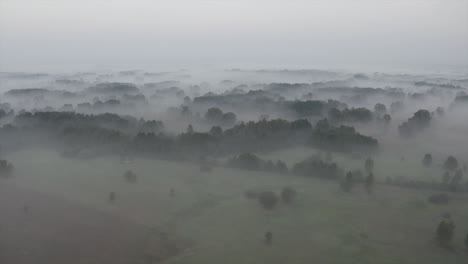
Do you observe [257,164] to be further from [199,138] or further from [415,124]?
[415,124]

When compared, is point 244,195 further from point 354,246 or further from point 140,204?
point 354,246

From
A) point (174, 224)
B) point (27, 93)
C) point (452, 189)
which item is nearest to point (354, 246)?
Answer: point (174, 224)

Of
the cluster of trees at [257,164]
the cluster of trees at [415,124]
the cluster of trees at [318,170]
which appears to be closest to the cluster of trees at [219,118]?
the cluster of trees at [257,164]

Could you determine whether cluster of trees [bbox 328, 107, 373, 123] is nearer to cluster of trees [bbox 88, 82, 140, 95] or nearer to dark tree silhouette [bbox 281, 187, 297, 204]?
dark tree silhouette [bbox 281, 187, 297, 204]

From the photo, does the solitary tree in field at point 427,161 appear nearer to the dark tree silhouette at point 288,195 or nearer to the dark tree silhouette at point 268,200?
the dark tree silhouette at point 288,195

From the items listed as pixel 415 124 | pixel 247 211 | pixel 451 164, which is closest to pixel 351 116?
pixel 415 124

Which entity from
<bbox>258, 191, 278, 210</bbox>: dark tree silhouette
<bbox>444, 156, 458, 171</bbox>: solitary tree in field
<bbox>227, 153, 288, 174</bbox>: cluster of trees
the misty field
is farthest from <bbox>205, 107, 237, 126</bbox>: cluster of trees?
<bbox>258, 191, 278, 210</bbox>: dark tree silhouette
